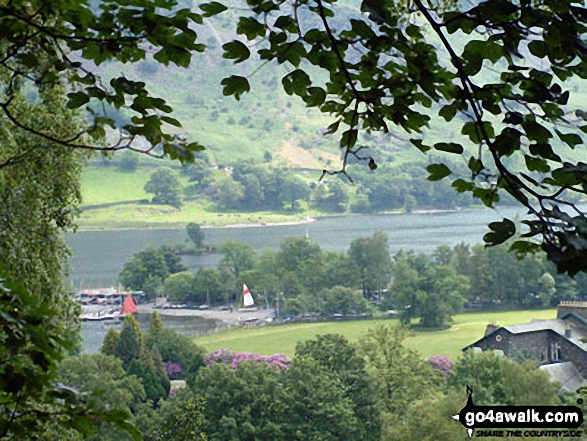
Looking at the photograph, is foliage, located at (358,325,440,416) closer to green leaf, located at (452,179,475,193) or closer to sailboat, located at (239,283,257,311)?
green leaf, located at (452,179,475,193)

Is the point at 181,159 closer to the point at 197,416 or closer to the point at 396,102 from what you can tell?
the point at 396,102

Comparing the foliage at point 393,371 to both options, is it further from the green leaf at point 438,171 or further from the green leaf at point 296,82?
the green leaf at point 438,171

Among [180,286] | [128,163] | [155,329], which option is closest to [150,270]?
[180,286]

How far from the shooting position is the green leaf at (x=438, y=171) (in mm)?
1510

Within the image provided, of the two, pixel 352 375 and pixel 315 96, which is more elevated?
pixel 315 96

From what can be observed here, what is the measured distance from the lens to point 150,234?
6531 centimetres

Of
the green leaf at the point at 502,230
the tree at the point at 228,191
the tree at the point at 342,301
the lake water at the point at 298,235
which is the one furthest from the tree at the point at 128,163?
the green leaf at the point at 502,230

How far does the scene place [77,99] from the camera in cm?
178

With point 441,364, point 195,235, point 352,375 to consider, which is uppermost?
point 195,235

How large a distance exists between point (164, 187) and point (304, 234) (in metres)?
11.4

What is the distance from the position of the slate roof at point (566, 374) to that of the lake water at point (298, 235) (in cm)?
2549

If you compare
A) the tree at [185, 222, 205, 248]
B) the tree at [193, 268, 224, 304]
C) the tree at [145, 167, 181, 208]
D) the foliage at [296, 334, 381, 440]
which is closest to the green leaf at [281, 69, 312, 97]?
the foliage at [296, 334, 381, 440]

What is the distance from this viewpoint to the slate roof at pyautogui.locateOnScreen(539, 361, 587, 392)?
2441 centimetres

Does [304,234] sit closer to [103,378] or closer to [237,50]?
[103,378]
